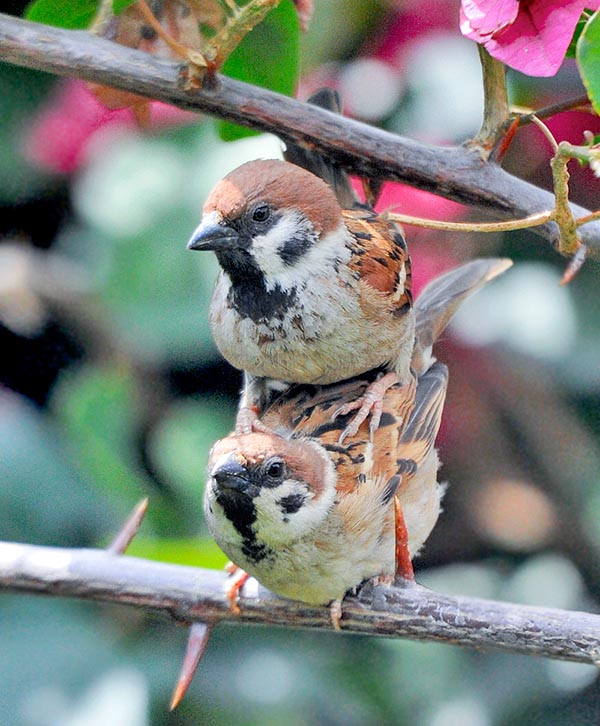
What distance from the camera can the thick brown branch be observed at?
1552 mm

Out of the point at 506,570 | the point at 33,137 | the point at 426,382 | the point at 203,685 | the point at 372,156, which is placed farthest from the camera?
the point at 33,137

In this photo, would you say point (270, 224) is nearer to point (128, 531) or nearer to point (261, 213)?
point (261, 213)

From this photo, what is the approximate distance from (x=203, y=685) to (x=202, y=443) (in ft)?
1.90

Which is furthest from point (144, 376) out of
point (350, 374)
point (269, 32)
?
point (269, 32)

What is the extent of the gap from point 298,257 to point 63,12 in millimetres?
558

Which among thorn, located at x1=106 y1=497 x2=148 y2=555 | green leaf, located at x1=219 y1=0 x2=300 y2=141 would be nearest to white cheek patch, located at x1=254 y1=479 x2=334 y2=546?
thorn, located at x1=106 y1=497 x2=148 y2=555

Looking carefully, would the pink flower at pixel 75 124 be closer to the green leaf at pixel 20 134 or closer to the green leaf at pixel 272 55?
the green leaf at pixel 20 134

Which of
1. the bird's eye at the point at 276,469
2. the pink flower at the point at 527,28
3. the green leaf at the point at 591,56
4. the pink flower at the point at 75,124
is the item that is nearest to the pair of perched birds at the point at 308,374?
the bird's eye at the point at 276,469

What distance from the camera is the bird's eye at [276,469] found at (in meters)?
1.85

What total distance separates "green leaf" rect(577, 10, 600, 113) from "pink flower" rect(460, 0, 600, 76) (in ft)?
0.24

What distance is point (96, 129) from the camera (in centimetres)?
297

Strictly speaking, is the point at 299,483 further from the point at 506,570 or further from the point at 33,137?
the point at 33,137

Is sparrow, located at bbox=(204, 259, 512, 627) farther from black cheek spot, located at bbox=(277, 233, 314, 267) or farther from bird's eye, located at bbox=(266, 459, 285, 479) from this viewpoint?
black cheek spot, located at bbox=(277, 233, 314, 267)

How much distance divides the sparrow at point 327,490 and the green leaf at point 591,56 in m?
0.65
